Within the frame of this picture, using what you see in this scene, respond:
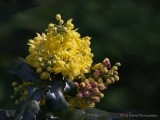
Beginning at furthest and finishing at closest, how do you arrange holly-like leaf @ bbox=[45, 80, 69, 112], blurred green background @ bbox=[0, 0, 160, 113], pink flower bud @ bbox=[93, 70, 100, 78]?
1. blurred green background @ bbox=[0, 0, 160, 113]
2. pink flower bud @ bbox=[93, 70, 100, 78]
3. holly-like leaf @ bbox=[45, 80, 69, 112]

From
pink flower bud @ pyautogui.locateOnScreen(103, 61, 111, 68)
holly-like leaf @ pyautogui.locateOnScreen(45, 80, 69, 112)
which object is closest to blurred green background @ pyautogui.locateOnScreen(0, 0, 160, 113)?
pink flower bud @ pyautogui.locateOnScreen(103, 61, 111, 68)

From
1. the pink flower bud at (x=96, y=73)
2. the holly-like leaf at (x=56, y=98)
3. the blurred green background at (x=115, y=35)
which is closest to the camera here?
the holly-like leaf at (x=56, y=98)

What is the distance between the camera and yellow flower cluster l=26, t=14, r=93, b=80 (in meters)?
2.79

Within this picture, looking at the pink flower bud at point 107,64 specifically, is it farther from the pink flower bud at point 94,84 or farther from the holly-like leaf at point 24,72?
the holly-like leaf at point 24,72

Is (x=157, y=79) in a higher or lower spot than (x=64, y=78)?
higher

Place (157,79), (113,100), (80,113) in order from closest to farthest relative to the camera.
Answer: (80,113) < (113,100) < (157,79)

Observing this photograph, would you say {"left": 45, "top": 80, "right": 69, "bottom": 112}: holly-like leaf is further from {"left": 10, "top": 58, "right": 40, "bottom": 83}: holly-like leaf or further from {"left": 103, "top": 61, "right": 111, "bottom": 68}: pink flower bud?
{"left": 103, "top": 61, "right": 111, "bottom": 68}: pink flower bud

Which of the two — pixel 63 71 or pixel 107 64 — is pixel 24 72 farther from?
pixel 107 64

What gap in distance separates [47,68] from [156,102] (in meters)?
3.79

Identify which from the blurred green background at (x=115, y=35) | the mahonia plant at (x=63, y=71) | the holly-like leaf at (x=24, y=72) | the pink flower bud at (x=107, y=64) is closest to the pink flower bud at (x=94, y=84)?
the mahonia plant at (x=63, y=71)

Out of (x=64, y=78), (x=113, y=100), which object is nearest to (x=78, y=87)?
(x=64, y=78)

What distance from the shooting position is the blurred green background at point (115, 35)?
645cm

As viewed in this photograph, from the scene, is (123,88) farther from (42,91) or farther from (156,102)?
(42,91)

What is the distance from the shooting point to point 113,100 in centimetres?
627
